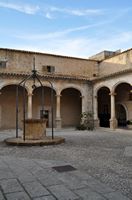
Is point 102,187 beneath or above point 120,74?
beneath

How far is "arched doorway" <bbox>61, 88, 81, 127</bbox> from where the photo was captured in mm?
22188

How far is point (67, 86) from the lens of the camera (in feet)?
64.7

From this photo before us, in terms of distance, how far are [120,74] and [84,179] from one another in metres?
13.5

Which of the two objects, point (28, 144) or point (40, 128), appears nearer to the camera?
point (28, 144)

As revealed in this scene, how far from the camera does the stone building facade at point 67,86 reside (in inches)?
726

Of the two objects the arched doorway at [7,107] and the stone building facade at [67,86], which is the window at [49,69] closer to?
the stone building facade at [67,86]

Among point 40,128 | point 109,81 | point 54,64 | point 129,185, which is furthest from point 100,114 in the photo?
point 129,185

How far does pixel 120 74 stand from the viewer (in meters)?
17.0

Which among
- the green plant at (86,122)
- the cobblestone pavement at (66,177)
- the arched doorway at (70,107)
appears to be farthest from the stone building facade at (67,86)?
the cobblestone pavement at (66,177)

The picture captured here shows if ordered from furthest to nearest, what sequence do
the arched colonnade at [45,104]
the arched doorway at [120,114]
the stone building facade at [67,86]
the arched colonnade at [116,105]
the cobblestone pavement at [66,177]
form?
1. the arched doorway at [120,114]
2. the arched colonnade at [116,105]
3. the arched colonnade at [45,104]
4. the stone building facade at [67,86]
5. the cobblestone pavement at [66,177]

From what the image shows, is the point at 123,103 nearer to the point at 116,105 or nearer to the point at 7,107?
the point at 116,105

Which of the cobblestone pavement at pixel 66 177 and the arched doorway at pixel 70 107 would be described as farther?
the arched doorway at pixel 70 107

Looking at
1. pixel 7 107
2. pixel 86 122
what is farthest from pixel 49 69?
pixel 86 122

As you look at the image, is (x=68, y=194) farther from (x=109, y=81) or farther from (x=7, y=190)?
(x=109, y=81)
